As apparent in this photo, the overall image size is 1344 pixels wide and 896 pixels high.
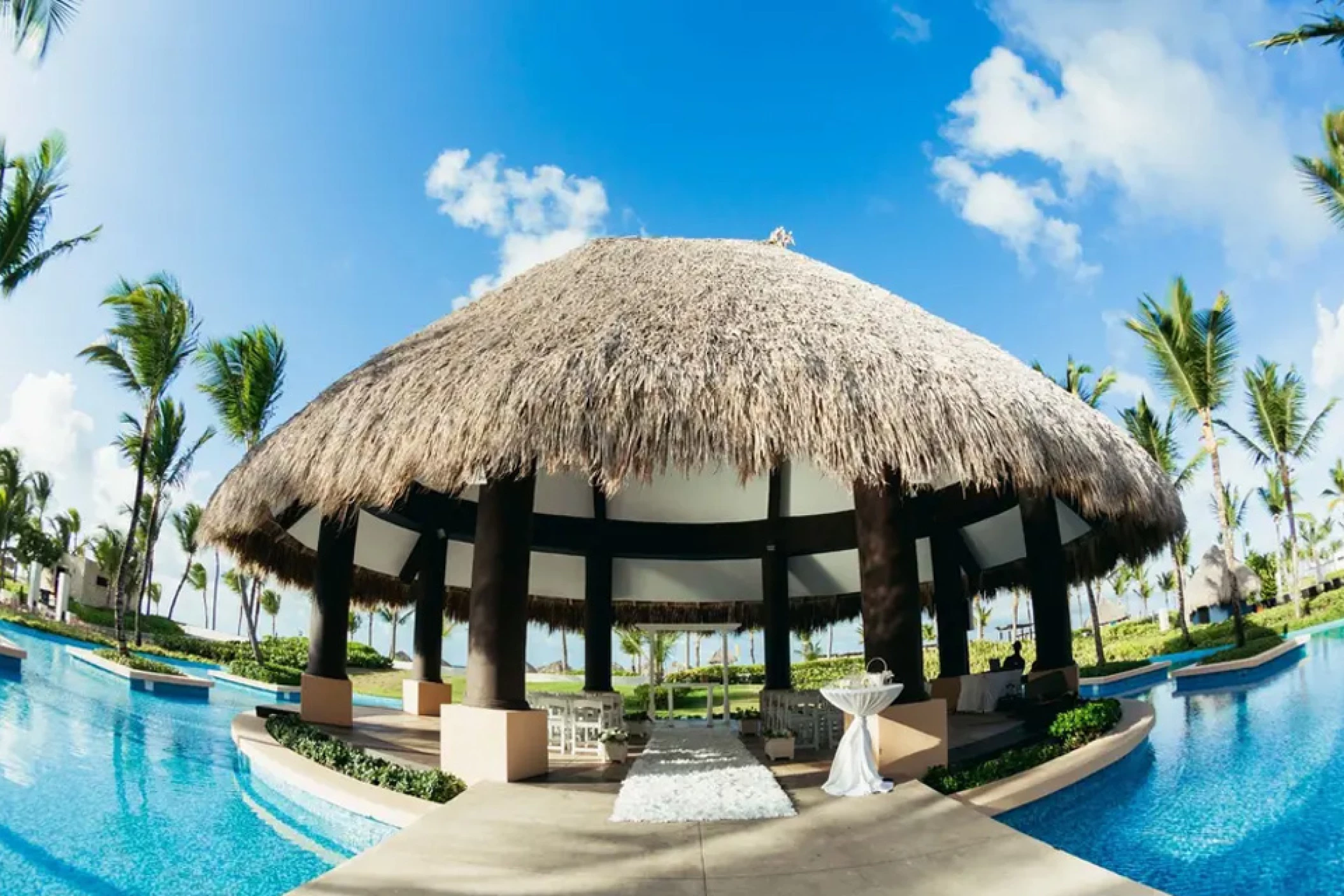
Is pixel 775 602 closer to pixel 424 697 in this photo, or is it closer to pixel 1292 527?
pixel 424 697

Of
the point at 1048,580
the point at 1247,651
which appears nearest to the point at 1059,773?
the point at 1048,580

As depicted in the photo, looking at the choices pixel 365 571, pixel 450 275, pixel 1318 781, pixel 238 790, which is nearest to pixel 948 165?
pixel 450 275

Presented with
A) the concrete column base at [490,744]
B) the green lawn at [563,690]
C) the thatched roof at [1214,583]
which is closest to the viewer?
the concrete column base at [490,744]

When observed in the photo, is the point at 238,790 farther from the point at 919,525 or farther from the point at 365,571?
the point at 919,525

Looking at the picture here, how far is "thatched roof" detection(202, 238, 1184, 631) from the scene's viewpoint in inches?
255

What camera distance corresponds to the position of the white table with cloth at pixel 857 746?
6.35m

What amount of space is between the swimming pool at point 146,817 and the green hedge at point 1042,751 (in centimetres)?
449

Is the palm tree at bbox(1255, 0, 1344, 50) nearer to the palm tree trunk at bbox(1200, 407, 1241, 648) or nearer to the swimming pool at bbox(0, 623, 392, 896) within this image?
the palm tree trunk at bbox(1200, 407, 1241, 648)

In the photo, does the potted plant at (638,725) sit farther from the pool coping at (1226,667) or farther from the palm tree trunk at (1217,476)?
the palm tree trunk at (1217,476)

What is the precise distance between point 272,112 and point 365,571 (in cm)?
734

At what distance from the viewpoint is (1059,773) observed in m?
7.09

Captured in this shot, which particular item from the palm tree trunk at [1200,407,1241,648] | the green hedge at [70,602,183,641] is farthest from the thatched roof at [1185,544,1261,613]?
the green hedge at [70,602,183,641]

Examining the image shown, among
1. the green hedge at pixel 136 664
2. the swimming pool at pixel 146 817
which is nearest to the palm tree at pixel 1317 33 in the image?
the swimming pool at pixel 146 817

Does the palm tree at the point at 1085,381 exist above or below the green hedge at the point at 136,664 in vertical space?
above
